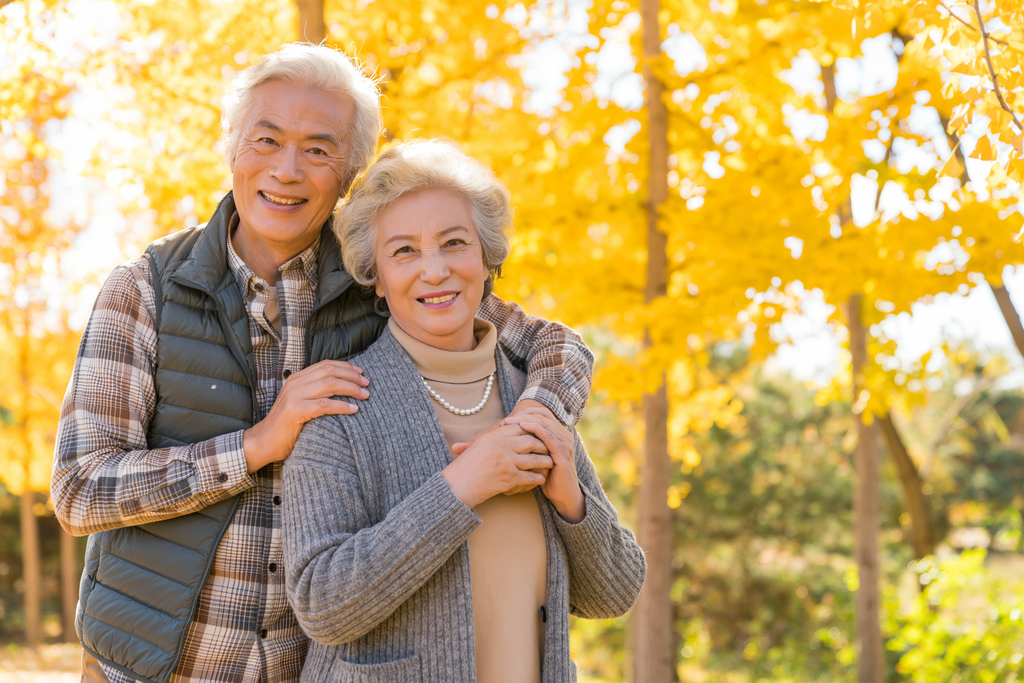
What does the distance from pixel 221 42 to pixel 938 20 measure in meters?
4.21

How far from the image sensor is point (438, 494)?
162 centimetres

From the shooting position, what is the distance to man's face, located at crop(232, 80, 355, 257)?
1.96 m

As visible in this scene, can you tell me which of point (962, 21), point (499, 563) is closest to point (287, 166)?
point (499, 563)

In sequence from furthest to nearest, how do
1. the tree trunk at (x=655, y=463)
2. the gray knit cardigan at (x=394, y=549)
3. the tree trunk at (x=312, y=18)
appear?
the tree trunk at (x=655, y=463), the tree trunk at (x=312, y=18), the gray knit cardigan at (x=394, y=549)

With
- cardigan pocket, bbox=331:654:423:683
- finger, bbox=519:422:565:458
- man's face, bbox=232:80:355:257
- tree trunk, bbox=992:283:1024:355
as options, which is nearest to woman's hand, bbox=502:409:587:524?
finger, bbox=519:422:565:458

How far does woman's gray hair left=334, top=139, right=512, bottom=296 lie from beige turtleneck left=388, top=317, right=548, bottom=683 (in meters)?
0.20

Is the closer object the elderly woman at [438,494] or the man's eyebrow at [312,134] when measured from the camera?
the elderly woman at [438,494]

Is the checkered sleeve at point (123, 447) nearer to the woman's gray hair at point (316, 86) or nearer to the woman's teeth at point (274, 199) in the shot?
the woman's teeth at point (274, 199)

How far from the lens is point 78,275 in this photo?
9539 mm

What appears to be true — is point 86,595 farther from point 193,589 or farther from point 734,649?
point 734,649

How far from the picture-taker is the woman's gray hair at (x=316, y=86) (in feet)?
6.53

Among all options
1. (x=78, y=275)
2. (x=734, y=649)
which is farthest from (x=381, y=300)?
(x=734, y=649)

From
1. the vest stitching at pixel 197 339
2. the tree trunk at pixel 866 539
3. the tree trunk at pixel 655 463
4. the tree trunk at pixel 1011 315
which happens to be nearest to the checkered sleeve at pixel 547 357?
the vest stitching at pixel 197 339

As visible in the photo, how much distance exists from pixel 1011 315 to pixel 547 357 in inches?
219
